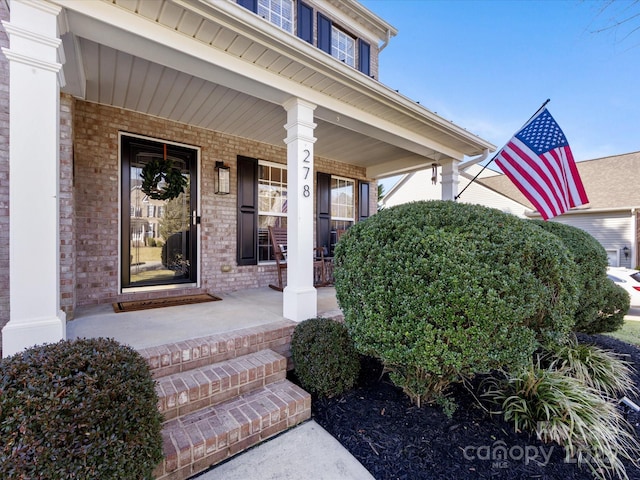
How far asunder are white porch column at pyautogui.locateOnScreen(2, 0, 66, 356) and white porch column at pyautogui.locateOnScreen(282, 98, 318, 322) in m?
1.81

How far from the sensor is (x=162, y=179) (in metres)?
4.06

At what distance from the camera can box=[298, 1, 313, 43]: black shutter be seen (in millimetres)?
4914

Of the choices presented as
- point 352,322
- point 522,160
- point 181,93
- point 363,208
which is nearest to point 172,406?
point 352,322

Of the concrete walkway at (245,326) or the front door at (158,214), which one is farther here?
the front door at (158,214)

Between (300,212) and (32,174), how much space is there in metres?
1.98

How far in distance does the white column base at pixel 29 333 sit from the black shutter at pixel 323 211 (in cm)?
434

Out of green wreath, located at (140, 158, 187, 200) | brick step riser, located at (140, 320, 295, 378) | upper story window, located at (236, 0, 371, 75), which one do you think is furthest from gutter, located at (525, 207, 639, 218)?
green wreath, located at (140, 158, 187, 200)

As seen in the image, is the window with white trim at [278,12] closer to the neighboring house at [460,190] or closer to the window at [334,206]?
the window at [334,206]

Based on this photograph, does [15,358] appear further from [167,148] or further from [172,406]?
[167,148]

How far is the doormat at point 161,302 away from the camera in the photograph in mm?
3407

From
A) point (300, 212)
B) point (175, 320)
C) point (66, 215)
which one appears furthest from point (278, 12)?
point (175, 320)

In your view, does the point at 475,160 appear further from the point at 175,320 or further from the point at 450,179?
the point at 175,320

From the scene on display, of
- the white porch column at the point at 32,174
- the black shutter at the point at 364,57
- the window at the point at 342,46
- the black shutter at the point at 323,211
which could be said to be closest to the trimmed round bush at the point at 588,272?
the black shutter at the point at 323,211

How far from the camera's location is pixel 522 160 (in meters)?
3.96
